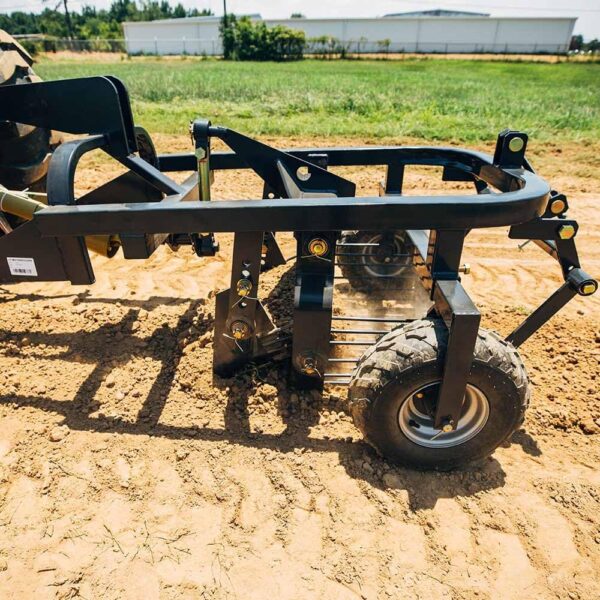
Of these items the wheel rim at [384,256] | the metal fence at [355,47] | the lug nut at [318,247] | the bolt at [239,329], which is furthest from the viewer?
the metal fence at [355,47]

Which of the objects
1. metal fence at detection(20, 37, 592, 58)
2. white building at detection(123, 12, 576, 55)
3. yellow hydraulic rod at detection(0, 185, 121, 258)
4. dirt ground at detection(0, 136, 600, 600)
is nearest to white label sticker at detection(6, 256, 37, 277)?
yellow hydraulic rod at detection(0, 185, 121, 258)

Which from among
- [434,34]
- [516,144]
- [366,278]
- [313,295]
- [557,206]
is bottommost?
[366,278]

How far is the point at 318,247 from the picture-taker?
2.25 metres

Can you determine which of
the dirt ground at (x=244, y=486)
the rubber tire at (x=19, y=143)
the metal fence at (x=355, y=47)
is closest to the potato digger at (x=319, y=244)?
the rubber tire at (x=19, y=143)

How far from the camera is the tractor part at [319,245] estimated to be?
6.47 ft

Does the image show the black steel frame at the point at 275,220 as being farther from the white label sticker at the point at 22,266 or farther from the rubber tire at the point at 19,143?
the rubber tire at the point at 19,143

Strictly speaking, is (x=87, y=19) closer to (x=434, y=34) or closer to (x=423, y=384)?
(x=434, y=34)

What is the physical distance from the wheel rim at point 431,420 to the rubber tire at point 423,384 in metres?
0.02

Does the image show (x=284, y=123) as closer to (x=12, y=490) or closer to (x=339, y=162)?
(x=339, y=162)

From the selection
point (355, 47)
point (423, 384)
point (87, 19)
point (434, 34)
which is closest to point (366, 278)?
point (423, 384)

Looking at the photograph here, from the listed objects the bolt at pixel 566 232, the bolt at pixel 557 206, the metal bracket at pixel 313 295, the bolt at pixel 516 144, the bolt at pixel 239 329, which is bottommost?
the bolt at pixel 239 329

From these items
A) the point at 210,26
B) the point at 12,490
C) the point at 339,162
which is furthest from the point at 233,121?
the point at 210,26

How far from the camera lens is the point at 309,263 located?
232 cm

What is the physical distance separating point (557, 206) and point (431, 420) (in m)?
1.16
